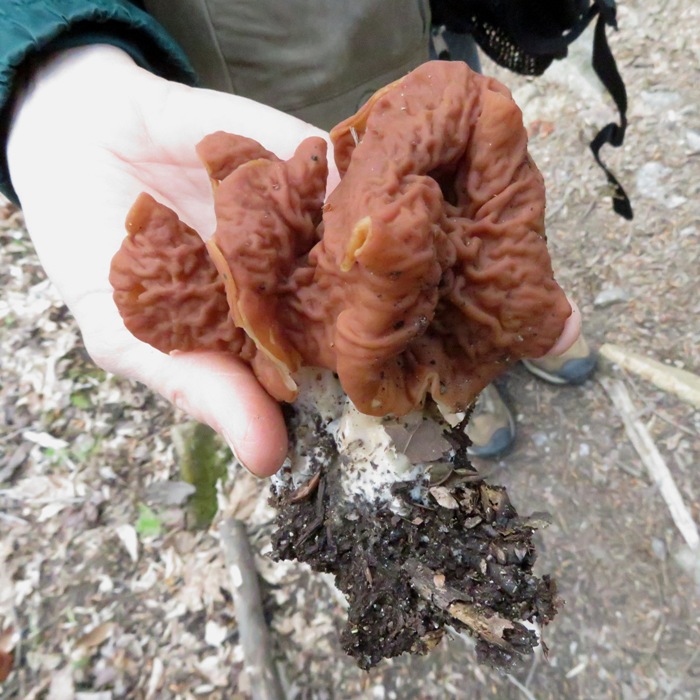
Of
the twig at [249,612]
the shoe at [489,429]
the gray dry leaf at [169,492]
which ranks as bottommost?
the gray dry leaf at [169,492]

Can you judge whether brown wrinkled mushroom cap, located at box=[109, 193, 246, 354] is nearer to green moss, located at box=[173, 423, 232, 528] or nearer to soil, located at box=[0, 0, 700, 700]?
soil, located at box=[0, 0, 700, 700]

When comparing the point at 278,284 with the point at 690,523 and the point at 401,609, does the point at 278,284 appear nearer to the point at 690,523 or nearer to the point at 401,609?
the point at 401,609

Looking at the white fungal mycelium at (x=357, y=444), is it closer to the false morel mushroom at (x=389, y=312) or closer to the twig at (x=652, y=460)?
the false morel mushroom at (x=389, y=312)

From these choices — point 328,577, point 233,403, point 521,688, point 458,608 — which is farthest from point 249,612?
point 233,403

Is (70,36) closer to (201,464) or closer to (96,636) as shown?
(201,464)

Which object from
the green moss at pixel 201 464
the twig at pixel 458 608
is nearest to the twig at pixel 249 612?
the green moss at pixel 201 464

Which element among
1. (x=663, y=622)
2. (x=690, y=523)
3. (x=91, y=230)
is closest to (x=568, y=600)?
(x=663, y=622)

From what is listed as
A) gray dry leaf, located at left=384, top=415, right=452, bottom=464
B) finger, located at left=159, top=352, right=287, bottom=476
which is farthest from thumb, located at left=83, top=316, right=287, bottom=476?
gray dry leaf, located at left=384, top=415, right=452, bottom=464
